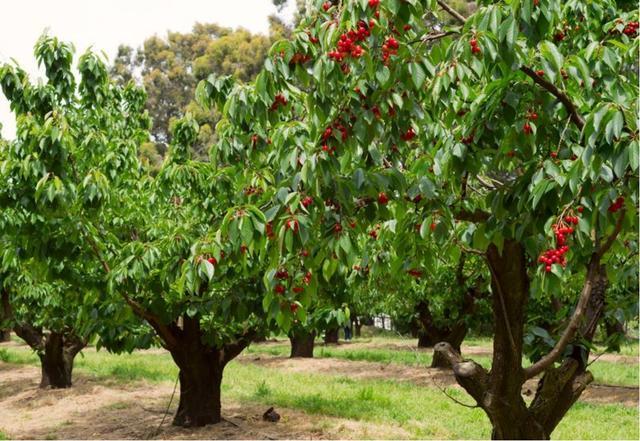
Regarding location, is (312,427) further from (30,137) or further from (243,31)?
(243,31)

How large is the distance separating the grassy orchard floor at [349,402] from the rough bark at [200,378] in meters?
0.44

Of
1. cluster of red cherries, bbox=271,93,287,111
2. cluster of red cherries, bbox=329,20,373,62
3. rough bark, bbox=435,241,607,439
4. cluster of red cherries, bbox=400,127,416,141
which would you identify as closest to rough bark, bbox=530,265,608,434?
rough bark, bbox=435,241,607,439

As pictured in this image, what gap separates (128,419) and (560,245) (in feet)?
33.2

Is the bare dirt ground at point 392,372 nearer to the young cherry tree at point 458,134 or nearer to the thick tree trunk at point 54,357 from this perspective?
the thick tree trunk at point 54,357

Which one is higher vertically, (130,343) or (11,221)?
(11,221)

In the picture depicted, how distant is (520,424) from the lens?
4.46m

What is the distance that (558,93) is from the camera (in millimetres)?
3379

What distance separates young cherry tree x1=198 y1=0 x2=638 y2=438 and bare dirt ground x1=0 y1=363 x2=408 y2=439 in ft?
19.9

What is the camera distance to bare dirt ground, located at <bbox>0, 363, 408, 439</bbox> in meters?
9.91

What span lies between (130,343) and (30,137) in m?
3.39

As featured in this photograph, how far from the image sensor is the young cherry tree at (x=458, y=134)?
2.83 metres

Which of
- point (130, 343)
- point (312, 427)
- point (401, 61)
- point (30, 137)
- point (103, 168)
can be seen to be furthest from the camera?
point (312, 427)

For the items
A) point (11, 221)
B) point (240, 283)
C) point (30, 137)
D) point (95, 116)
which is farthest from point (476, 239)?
point (95, 116)

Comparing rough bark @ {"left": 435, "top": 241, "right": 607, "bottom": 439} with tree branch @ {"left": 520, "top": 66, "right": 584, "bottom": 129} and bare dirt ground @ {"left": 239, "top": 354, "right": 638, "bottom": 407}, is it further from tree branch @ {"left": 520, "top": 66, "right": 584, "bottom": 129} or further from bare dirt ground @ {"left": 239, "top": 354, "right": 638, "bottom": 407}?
bare dirt ground @ {"left": 239, "top": 354, "right": 638, "bottom": 407}
